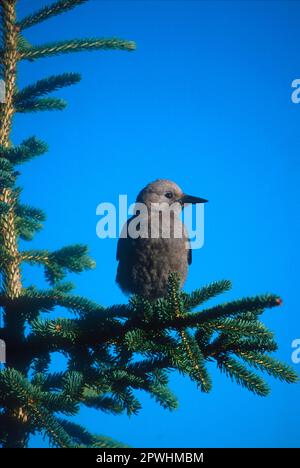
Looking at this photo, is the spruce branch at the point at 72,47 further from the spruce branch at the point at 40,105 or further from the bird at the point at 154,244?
the bird at the point at 154,244

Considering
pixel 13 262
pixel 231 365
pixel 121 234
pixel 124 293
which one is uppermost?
pixel 121 234

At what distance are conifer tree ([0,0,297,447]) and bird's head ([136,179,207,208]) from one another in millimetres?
2094

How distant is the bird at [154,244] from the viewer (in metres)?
4.58

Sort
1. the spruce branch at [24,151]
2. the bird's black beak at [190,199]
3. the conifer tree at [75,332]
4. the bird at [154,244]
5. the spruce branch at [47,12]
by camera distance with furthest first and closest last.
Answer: the bird's black beak at [190,199]
the bird at [154,244]
the spruce branch at [47,12]
the spruce branch at [24,151]
the conifer tree at [75,332]

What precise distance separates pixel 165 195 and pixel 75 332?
2894 mm

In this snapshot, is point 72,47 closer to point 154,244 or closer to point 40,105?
point 40,105

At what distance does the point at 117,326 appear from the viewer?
2545 mm

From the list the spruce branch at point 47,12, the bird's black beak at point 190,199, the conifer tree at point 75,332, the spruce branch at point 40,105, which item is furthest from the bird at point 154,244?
the spruce branch at point 47,12

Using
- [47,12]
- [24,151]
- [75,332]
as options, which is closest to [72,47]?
[47,12]

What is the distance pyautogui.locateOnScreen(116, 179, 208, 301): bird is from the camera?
458cm

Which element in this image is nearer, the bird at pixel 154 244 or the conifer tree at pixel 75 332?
the conifer tree at pixel 75 332
